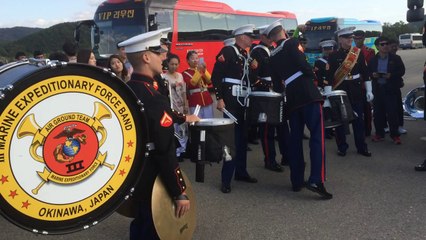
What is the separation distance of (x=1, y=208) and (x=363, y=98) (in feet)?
18.7

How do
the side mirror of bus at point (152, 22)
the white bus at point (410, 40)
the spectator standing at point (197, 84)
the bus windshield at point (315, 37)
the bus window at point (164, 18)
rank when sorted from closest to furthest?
1. the spectator standing at point (197, 84)
2. the side mirror of bus at point (152, 22)
3. the bus window at point (164, 18)
4. the bus windshield at point (315, 37)
5. the white bus at point (410, 40)

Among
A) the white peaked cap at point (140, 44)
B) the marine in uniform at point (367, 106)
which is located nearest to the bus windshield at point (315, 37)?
the marine in uniform at point (367, 106)

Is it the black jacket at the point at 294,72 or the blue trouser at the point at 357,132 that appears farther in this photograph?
the blue trouser at the point at 357,132

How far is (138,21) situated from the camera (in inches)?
561

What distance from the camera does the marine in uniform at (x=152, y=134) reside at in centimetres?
225

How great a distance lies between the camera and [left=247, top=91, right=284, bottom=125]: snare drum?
185 inches

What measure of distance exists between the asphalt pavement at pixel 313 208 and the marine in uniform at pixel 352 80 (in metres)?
0.42

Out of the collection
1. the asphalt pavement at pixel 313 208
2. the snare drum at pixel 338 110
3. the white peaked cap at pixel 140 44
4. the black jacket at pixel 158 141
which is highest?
the white peaked cap at pixel 140 44

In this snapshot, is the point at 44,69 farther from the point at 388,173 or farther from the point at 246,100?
the point at 388,173

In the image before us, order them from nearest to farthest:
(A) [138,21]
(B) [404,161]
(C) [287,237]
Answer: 1. (C) [287,237]
2. (B) [404,161]
3. (A) [138,21]

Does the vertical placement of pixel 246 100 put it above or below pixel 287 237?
above

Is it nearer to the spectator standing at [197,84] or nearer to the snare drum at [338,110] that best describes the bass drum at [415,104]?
the snare drum at [338,110]

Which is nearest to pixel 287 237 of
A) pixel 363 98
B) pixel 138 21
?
pixel 363 98

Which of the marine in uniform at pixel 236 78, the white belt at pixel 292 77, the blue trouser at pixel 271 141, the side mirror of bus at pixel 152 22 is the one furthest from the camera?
the side mirror of bus at pixel 152 22
